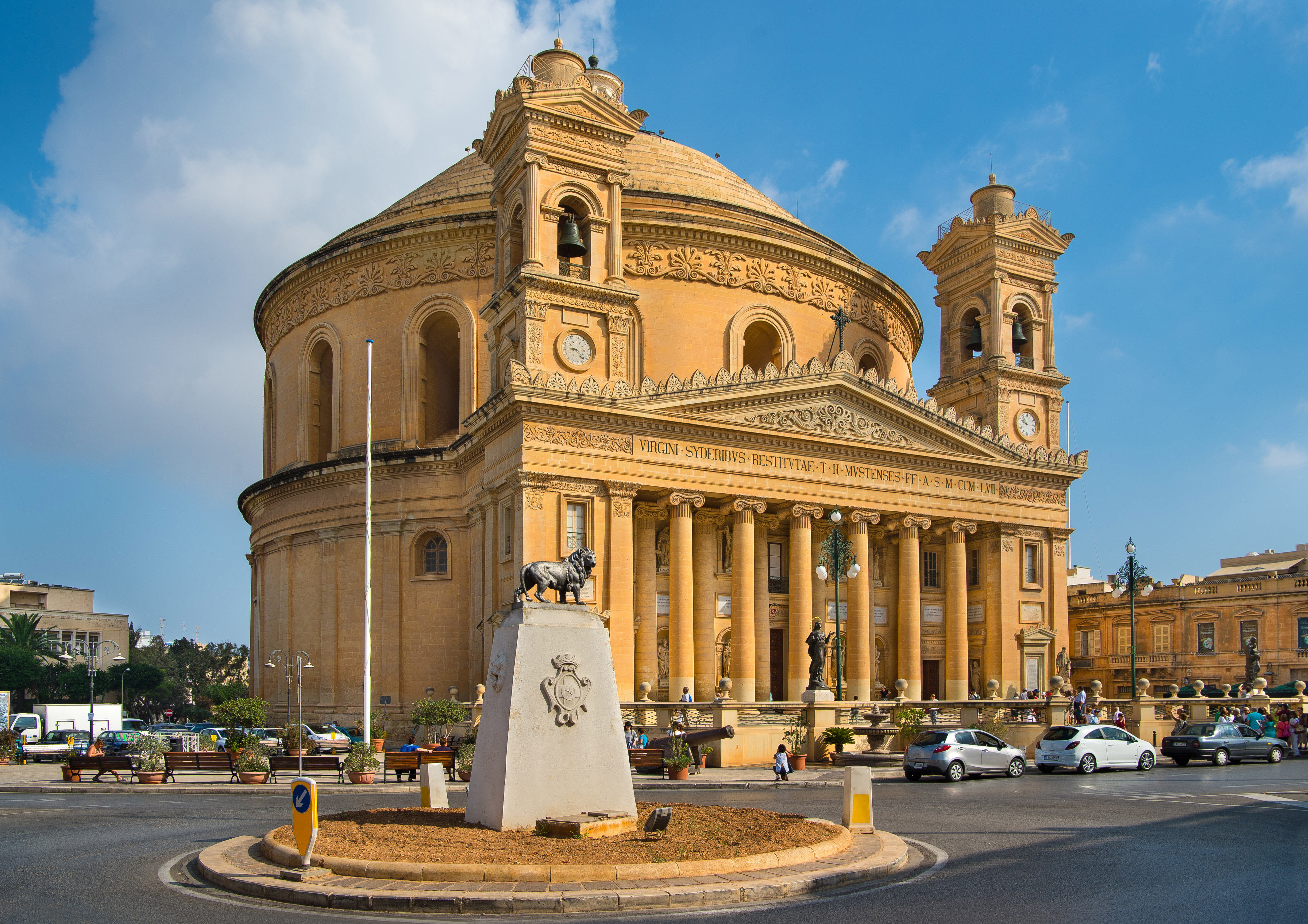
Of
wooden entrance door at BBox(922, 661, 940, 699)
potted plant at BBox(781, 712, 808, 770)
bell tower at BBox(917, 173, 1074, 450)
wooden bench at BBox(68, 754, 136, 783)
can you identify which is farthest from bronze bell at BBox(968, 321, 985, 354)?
wooden bench at BBox(68, 754, 136, 783)

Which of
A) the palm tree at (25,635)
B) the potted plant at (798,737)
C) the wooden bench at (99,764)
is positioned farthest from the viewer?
the palm tree at (25,635)

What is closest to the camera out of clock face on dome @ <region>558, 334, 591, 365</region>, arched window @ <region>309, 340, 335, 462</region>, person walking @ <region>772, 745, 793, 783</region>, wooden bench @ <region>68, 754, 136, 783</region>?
person walking @ <region>772, 745, 793, 783</region>

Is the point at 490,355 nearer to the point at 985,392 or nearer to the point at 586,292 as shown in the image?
the point at 586,292

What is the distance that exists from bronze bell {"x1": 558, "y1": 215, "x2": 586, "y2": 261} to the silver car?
64.8 feet

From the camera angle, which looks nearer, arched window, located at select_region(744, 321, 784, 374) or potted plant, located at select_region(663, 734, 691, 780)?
potted plant, located at select_region(663, 734, 691, 780)

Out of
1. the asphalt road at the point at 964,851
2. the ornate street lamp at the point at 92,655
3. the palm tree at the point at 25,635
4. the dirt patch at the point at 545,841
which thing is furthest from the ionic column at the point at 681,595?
the palm tree at the point at 25,635

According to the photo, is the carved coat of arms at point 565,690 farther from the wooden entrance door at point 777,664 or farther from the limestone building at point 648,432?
the wooden entrance door at point 777,664

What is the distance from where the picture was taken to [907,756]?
27547 mm

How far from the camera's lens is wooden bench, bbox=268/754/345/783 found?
2667cm

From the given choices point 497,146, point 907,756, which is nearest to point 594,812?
point 907,756

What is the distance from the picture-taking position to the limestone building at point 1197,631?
56562 millimetres

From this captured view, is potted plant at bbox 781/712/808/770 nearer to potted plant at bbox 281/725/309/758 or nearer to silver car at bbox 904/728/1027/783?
silver car at bbox 904/728/1027/783

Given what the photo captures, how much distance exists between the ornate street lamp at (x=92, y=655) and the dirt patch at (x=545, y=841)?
52.1 m

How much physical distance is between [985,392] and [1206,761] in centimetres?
1902
